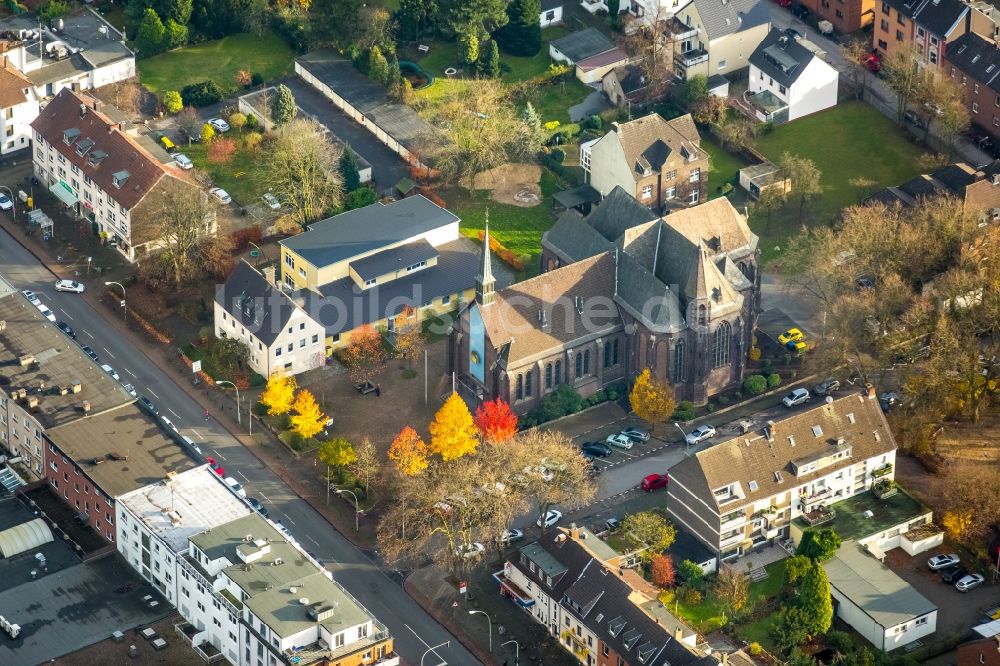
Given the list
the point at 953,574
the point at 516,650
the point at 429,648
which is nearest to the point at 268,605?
the point at 429,648

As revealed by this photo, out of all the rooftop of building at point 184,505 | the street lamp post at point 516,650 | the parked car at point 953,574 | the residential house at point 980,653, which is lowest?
the street lamp post at point 516,650

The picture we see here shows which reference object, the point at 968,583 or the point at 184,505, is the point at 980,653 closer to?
the point at 968,583

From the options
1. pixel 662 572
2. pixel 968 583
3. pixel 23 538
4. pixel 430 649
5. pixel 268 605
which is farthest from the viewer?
pixel 23 538

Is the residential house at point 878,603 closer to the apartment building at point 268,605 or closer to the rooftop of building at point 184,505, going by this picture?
the apartment building at point 268,605

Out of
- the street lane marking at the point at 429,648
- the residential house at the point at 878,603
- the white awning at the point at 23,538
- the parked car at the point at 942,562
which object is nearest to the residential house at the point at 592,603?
the street lane marking at the point at 429,648

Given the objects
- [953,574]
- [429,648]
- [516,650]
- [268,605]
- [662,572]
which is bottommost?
[429,648]

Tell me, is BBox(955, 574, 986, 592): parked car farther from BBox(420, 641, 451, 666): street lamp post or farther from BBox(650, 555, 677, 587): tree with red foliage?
BBox(420, 641, 451, 666): street lamp post
